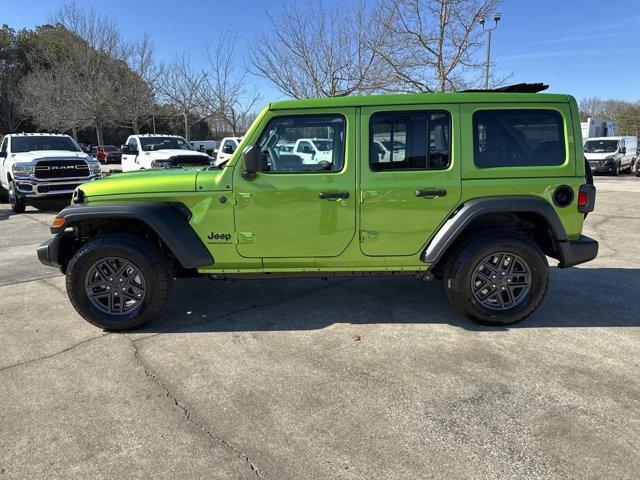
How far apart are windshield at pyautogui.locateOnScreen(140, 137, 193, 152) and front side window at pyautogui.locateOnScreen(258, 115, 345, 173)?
1060 centimetres

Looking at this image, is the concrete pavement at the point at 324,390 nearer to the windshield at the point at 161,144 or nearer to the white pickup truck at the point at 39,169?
the white pickup truck at the point at 39,169

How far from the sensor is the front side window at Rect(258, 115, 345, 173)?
3.85 metres

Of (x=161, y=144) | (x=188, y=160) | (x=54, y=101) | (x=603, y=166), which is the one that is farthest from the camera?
(x=54, y=101)

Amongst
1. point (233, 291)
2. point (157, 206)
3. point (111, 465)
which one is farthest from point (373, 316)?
point (111, 465)

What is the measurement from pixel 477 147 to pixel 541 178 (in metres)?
0.59

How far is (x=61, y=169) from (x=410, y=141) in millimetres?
10036

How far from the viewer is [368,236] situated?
393 cm

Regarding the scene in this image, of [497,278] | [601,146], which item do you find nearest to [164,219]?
[497,278]

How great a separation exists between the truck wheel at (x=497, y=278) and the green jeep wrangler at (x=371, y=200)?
0.04ft

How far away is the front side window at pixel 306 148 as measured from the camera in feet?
Result: 12.6

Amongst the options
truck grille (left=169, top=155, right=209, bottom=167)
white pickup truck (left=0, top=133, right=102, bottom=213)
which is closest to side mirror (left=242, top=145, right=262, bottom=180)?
white pickup truck (left=0, top=133, right=102, bottom=213)

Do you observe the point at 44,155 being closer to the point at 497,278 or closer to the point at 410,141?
the point at 410,141

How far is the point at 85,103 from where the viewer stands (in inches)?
1192

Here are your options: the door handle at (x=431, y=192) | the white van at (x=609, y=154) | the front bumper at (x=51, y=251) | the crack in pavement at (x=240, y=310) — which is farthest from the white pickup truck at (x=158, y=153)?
the white van at (x=609, y=154)
